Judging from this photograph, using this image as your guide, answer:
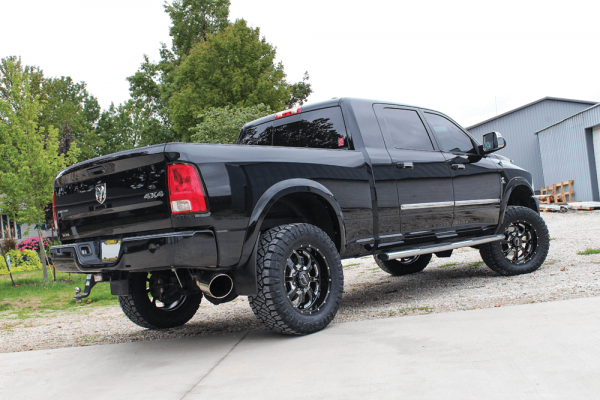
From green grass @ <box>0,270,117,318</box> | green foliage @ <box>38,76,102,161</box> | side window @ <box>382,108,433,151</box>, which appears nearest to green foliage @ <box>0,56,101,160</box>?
green foliage @ <box>38,76,102,161</box>

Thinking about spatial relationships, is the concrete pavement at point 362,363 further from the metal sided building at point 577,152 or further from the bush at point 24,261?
the metal sided building at point 577,152

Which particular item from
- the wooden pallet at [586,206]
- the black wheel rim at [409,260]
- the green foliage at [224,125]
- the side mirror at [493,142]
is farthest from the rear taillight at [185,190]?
the wooden pallet at [586,206]

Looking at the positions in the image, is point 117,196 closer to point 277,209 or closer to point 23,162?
point 277,209

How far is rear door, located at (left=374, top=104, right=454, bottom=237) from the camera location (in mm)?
4779

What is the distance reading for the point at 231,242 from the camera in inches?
134

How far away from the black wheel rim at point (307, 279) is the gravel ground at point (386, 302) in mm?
513

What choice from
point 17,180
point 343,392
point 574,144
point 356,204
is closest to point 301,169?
point 356,204

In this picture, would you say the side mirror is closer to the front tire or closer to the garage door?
the front tire

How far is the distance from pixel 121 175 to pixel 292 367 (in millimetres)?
1760

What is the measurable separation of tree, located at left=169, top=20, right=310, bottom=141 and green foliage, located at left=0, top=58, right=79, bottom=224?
12.7m

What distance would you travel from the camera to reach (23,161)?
433 inches

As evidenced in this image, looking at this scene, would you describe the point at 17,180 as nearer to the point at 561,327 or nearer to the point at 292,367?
the point at 292,367

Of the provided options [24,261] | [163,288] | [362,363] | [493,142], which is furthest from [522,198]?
[24,261]

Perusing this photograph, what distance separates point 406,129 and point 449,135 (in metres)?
0.77
